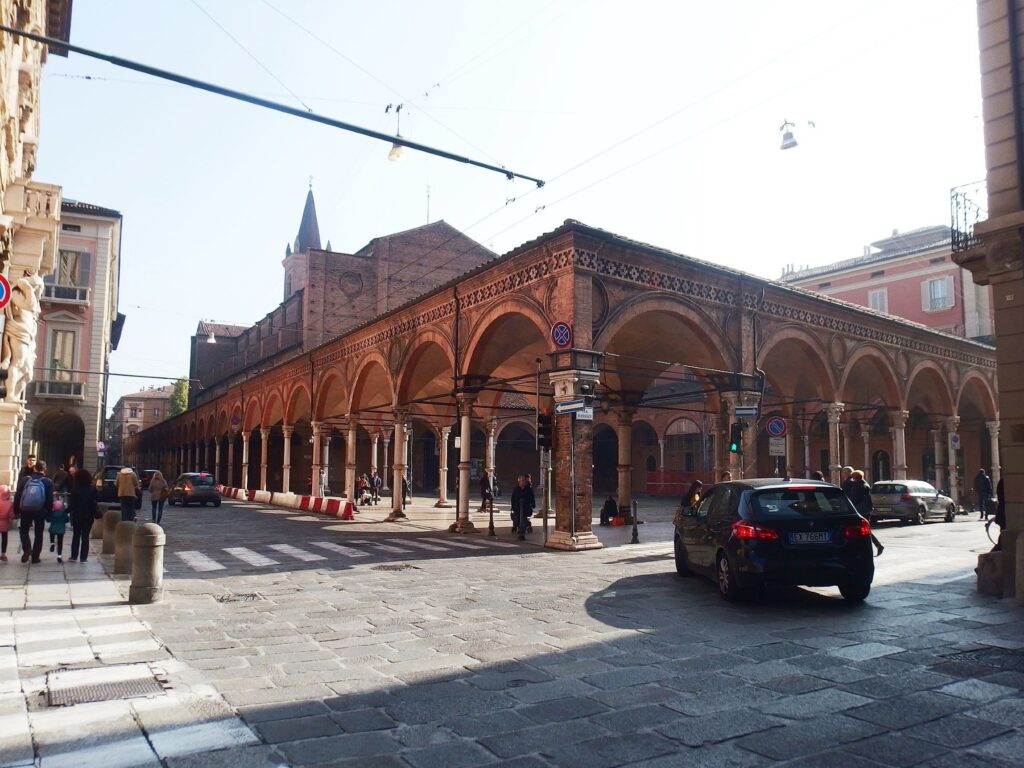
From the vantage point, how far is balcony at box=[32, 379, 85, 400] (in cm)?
3491

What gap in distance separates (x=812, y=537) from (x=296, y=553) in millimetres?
9453

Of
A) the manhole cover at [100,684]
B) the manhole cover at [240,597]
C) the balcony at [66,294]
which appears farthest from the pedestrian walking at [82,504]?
the balcony at [66,294]

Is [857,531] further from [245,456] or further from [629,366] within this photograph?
[245,456]

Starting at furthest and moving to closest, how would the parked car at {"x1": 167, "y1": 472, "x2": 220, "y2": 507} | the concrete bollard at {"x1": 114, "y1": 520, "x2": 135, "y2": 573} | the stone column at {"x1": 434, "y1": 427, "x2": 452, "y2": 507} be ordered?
the parked car at {"x1": 167, "y1": 472, "x2": 220, "y2": 507} < the stone column at {"x1": 434, "y1": 427, "x2": 452, "y2": 507} < the concrete bollard at {"x1": 114, "y1": 520, "x2": 135, "y2": 573}

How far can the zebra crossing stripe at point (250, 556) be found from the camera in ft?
41.0

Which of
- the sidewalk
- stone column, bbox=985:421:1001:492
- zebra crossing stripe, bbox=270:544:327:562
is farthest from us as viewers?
stone column, bbox=985:421:1001:492

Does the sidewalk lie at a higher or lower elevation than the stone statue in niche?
lower

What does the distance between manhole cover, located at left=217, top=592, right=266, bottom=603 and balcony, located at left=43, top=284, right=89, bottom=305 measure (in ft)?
106

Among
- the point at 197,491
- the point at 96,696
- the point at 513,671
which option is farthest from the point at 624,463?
the point at 96,696

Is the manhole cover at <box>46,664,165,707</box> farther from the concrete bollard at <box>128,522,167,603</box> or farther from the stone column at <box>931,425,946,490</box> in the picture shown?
the stone column at <box>931,425,946,490</box>

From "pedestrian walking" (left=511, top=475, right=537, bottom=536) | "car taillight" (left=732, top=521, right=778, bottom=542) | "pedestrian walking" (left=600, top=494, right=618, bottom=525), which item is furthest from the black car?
"pedestrian walking" (left=600, top=494, right=618, bottom=525)

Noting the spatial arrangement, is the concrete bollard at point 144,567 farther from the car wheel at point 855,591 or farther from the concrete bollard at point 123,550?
the car wheel at point 855,591

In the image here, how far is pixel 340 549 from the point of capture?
1477 centimetres

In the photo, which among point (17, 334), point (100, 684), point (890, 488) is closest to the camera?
point (100, 684)
